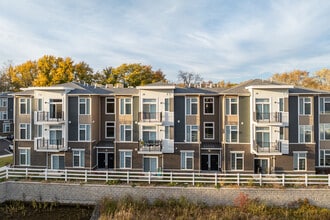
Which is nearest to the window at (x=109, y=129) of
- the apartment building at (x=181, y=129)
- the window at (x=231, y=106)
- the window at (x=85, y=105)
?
the apartment building at (x=181, y=129)

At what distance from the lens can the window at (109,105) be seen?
20.2 m

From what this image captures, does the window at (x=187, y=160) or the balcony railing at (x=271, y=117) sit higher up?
the balcony railing at (x=271, y=117)

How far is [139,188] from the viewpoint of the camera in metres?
15.0

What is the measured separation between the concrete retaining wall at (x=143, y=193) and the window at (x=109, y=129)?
230 inches

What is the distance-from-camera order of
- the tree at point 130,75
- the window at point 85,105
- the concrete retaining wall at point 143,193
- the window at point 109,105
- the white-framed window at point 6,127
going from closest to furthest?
the concrete retaining wall at point 143,193
the window at point 85,105
the window at point 109,105
the white-framed window at point 6,127
the tree at point 130,75

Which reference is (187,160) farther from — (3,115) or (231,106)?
(3,115)

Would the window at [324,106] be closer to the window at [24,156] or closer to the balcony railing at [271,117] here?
the balcony railing at [271,117]

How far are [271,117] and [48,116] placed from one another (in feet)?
55.4

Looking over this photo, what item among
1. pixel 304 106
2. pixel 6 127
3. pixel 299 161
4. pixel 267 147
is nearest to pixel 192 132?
pixel 267 147

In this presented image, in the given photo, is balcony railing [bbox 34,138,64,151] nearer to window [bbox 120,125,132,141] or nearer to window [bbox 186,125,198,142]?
window [bbox 120,125,132,141]

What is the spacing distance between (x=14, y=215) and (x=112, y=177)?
19.8ft

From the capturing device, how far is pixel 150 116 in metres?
18.6

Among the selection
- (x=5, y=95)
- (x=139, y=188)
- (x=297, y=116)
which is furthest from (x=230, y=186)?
(x=5, y=95)

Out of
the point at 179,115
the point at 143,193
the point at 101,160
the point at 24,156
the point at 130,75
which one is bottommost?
the point at 143,193
